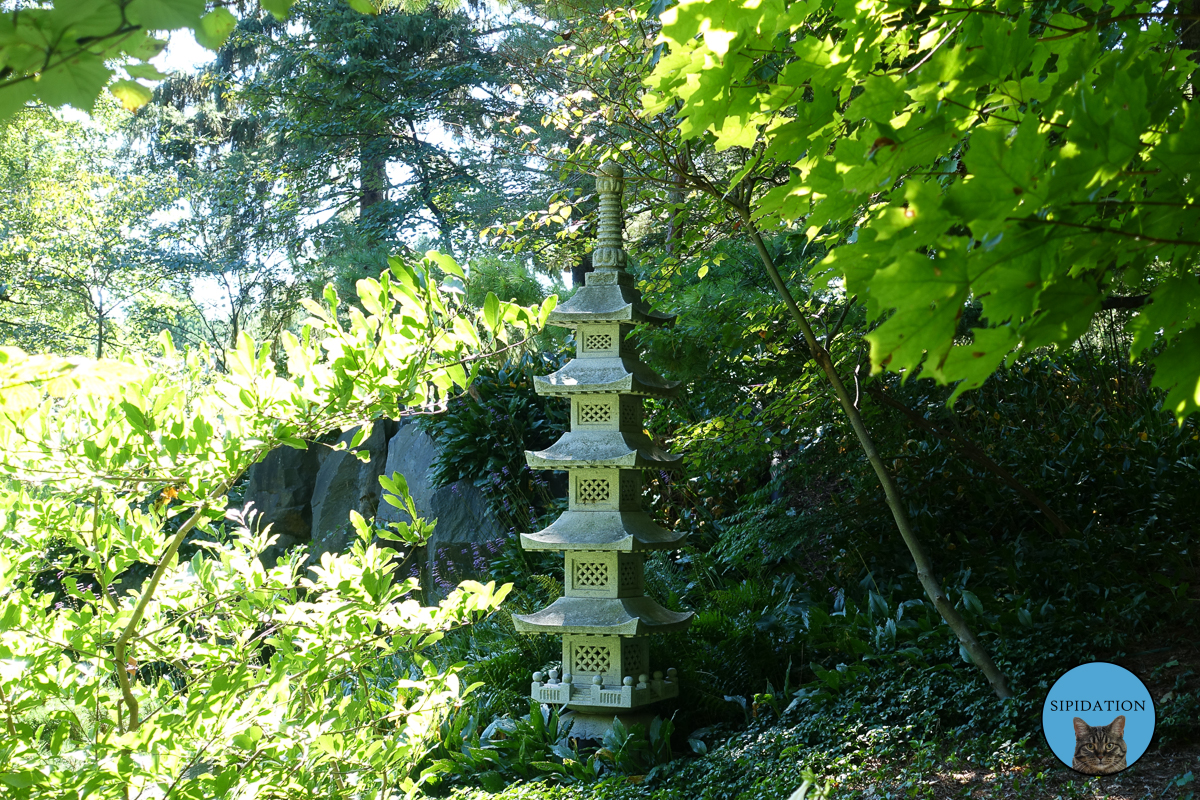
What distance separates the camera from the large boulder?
303 inches

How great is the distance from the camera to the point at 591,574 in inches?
185

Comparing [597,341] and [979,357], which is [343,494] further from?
[979,357]

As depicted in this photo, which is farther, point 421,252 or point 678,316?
point 421,252

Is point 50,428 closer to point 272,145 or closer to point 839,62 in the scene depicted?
point 839,62

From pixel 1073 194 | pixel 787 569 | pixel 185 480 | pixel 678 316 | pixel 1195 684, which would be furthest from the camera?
pixel 787 569

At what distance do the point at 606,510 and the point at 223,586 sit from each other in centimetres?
270

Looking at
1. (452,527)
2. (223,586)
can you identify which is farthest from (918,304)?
(452,527)

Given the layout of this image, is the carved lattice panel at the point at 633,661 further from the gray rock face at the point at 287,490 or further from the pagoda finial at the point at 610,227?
the gray rock face at the point at 287,490

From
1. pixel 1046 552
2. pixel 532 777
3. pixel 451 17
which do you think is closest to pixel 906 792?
pixel 532 777

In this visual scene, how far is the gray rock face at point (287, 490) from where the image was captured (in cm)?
986

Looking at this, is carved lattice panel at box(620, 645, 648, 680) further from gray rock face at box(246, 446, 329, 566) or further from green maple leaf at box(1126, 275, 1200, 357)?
gray rock face at box(246, 446, 329, 566)

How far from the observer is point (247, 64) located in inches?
629

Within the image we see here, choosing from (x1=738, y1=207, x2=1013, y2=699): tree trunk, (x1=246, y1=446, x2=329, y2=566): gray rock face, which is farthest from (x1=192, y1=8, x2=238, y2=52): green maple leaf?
(x1=246, y1=446, x2=329, y2=566): gray rock face

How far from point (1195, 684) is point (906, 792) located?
48.9 inches
